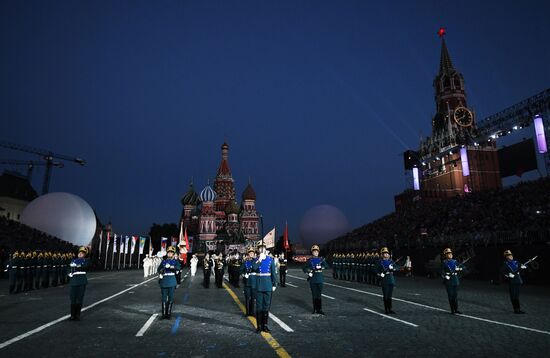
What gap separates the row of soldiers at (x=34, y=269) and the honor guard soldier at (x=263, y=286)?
52.1 ft

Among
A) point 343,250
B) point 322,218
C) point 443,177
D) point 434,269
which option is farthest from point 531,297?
point 443,177

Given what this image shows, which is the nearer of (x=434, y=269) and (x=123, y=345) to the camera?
(x=123, y=345)

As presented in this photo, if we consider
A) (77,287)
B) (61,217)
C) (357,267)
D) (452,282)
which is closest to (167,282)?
(77,287)

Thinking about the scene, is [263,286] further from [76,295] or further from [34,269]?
[34,269]

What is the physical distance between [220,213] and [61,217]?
68.3m

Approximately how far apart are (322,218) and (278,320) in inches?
2731

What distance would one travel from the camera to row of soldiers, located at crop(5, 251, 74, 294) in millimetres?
18812

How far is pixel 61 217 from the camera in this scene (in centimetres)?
4741

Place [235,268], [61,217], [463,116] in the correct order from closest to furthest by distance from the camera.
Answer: [235,268] → [61,217] → [463,116]

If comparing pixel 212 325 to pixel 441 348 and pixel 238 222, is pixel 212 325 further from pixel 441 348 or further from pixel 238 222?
pixel 238 222

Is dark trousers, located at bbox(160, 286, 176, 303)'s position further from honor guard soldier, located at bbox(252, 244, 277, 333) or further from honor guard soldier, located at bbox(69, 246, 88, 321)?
honor guard soldier, located at bbox(252, 244, 277, 333)

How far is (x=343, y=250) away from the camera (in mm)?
52812

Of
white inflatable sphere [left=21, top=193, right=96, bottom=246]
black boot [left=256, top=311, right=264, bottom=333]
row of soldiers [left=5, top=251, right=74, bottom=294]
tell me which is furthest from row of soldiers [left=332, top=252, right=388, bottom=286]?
white inflatable sphere [left=21, top=193, right=96, bottom=246]

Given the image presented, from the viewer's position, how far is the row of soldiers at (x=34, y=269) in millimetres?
18812
